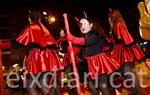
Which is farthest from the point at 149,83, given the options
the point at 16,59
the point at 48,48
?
the point at 16,59

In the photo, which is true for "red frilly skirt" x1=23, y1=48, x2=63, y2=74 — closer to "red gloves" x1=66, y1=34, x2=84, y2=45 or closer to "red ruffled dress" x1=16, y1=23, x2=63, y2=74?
"red ruffled dress" x1=16, y1=23, x2=63, y2=74

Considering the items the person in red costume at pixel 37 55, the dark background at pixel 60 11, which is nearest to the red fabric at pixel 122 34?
the person in red costume at pixel 37 55

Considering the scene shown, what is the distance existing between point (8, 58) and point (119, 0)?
Answer: 258 inches

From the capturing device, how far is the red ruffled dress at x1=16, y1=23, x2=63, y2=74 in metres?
4.21

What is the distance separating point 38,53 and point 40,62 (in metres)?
0.13

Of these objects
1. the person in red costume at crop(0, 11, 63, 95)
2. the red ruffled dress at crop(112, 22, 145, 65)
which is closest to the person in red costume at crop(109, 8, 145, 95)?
the red ruffled dress at crop(112, 22, 145, 65)

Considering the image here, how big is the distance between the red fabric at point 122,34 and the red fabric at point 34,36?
101 centimetres

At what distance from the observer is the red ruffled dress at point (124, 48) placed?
15.1 ft

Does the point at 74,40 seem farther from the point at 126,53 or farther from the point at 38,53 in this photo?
the point at 126,53

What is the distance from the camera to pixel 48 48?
441 centimetres

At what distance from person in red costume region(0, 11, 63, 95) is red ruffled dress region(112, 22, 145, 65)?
97 cm

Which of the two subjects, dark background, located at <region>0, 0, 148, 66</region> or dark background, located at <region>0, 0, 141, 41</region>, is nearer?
dark background, located at <region>0, 0, 141, 41</region>

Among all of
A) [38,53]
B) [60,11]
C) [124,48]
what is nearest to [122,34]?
[124,48]

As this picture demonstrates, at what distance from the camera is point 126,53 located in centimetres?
469
